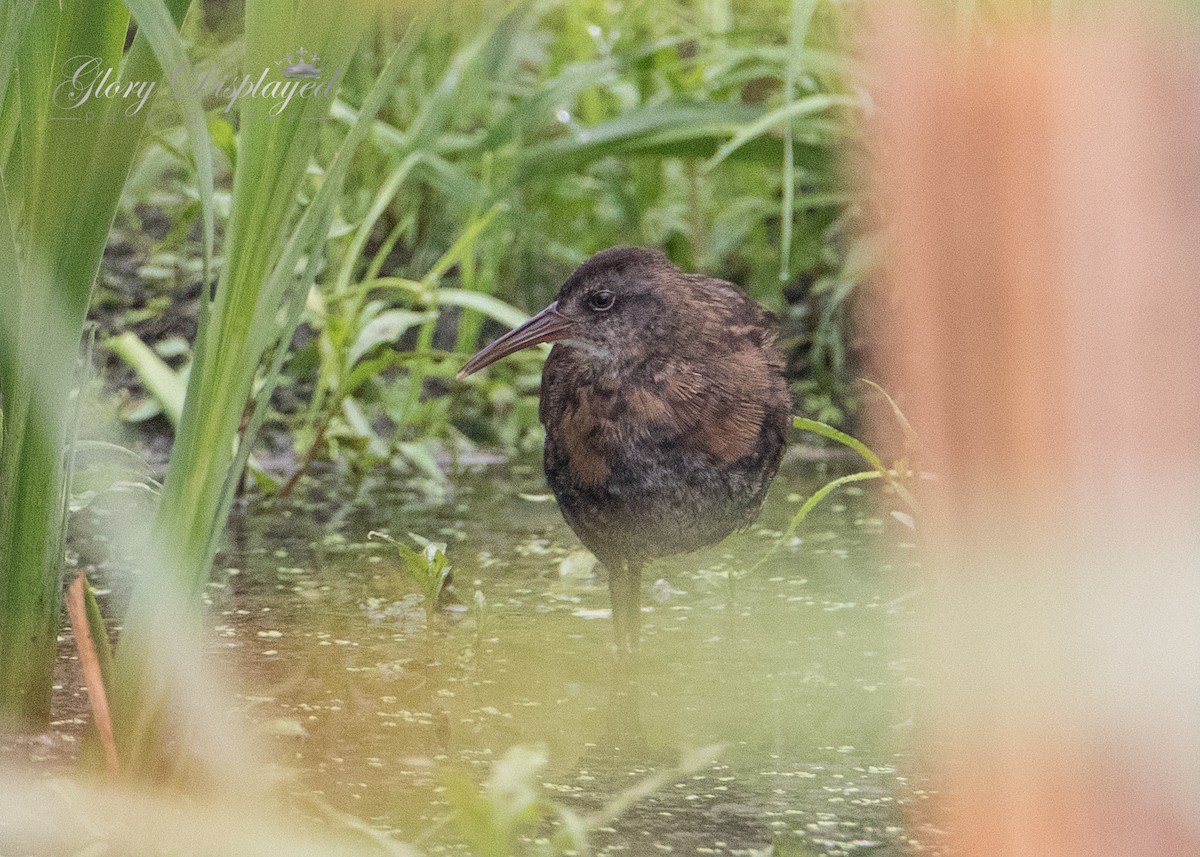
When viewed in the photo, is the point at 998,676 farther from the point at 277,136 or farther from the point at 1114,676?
the point at 277,136

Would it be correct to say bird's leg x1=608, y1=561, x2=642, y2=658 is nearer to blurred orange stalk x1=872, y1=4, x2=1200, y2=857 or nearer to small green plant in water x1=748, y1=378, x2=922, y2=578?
small green plant in water x1=748, y1=378, x2=922, y2=578

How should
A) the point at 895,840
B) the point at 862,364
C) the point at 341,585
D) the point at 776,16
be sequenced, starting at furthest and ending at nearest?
the point at 776,16 → the point at 862,364 → the point at 341,585 → the point at 895,840

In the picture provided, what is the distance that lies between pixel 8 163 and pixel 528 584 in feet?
4.25

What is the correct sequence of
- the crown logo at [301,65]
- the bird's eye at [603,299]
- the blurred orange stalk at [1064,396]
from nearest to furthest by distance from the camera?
the blurred orange stalk at [1064,396]
the crown logo at [301,65]
the bird's eye at [603,299]

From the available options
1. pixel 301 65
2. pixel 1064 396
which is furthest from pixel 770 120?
pixel 1064 396

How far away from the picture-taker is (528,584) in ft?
9.79

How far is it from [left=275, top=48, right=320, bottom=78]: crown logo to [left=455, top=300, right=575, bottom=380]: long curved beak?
3.44 feet

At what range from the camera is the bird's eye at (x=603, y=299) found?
8.92 ft

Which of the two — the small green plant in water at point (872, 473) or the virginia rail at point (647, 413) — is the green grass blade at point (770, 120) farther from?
the small green plant in water at point (872, 473)

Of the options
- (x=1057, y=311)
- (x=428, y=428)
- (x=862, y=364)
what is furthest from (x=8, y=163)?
(x=862, y=364)

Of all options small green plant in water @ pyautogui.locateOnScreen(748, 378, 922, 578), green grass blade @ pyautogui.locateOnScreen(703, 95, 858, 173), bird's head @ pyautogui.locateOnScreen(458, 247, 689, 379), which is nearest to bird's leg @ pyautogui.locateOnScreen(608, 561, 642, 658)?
small green plant in water @ pyautogui.locateOnScreen(748, 378, 922, 578)

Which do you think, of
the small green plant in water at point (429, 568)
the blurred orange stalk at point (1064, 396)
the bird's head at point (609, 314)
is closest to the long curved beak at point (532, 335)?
the bird's head at point (609, 314)

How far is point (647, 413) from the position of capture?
2.61m

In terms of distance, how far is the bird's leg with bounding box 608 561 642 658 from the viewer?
261cm
